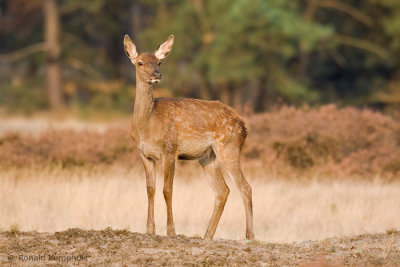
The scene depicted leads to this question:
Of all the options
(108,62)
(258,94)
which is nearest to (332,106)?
(258,94)

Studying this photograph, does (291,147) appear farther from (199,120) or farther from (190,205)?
(199,120)

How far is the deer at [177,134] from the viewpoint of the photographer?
885 cm

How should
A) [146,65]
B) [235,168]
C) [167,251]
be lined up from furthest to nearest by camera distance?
1. [235,168]
2. [146,65]
3. [167,251]

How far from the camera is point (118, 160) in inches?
606

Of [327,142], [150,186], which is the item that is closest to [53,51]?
[327,142]

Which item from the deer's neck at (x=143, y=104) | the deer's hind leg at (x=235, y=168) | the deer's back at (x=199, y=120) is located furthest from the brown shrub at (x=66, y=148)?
the deer's neck at (x=143, y=104)

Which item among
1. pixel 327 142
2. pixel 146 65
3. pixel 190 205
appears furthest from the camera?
pixel 327 142

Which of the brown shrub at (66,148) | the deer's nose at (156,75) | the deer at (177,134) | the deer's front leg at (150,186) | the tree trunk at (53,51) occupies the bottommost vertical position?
the deer's front leg at (150,186)

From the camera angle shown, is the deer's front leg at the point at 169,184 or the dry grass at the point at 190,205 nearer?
the deer's front leg at the point at 169,184

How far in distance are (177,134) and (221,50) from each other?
19853 millimetres

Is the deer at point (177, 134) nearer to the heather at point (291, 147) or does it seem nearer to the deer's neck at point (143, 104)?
the deer's neck at point (143, 104)

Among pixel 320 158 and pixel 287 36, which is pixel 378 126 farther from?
pixel 287 36

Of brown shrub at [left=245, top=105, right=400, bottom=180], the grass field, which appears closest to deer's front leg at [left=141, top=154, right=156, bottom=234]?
the grass field

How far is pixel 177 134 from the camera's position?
909 cm
